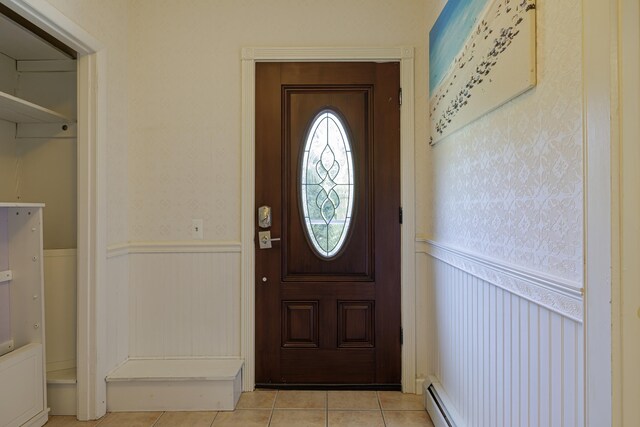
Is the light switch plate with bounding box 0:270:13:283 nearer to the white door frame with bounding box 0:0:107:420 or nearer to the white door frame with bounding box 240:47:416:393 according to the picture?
the white door frame with bounding box 0:0:107:420

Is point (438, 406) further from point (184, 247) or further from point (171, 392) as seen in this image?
point (184, 247)

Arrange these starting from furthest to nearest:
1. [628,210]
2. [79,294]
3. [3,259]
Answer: [79,294] < [3,259] < [628,210]

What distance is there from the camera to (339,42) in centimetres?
228

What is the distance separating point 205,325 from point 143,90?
1.59 metres

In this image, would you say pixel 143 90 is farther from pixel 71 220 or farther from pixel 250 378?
pixel 250 378

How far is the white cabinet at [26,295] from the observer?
1.80 metres

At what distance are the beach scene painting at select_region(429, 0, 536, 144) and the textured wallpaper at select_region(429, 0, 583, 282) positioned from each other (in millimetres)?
39

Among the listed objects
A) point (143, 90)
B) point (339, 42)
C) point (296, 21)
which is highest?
point (296, 21)

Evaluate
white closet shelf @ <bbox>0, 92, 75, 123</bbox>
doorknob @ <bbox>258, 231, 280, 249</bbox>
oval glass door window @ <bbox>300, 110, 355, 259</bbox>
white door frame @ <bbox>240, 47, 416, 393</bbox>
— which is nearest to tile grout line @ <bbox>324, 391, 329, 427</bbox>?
white door frame @ <bbox>240, 47, 416, 393</bbox>

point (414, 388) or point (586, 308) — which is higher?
point (586, 308)

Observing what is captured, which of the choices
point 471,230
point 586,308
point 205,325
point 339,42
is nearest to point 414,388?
point 471,230

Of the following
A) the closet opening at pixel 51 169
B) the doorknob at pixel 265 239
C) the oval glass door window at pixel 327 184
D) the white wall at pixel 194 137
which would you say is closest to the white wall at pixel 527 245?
the oval glass door window at pixel 327 184

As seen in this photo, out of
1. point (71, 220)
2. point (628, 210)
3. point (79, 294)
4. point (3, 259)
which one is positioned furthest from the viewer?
point (71, 220)

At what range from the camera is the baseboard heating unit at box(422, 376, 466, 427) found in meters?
1.69
